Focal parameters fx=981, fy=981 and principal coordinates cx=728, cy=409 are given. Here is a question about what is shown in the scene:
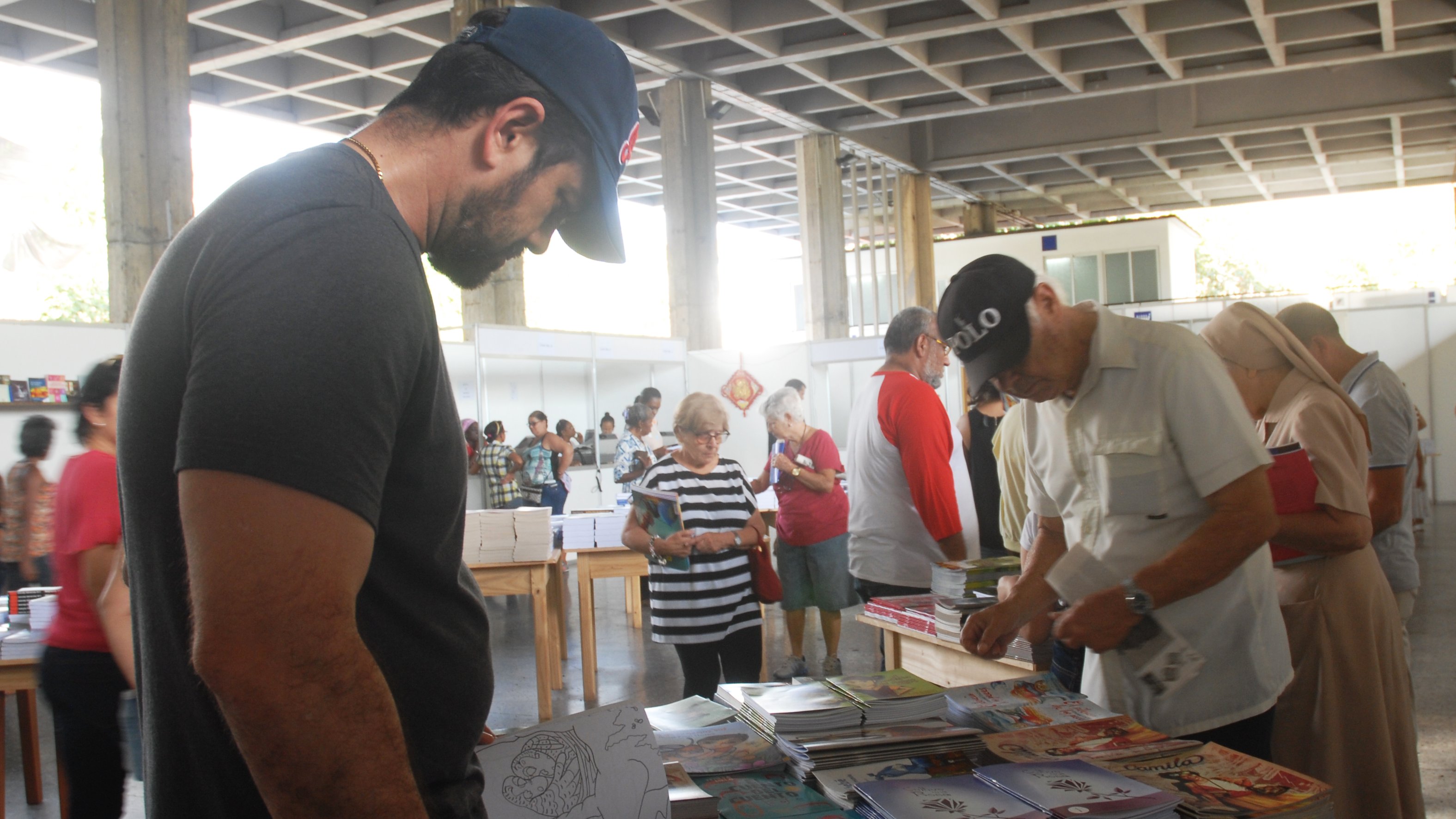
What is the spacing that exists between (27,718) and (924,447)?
3.94 m

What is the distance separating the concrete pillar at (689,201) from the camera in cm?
1278

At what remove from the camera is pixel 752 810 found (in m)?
1.45

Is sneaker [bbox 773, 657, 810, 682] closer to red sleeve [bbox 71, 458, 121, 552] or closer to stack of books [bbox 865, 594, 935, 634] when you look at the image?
stack of books [bbox 865, 594, 935, 634]

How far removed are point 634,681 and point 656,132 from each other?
11500mm

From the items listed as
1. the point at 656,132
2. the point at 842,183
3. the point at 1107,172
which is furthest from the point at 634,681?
the point at 1107,172

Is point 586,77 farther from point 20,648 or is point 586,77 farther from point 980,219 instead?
point 980,219

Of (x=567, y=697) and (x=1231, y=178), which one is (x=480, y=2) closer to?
(x=567, y=697)

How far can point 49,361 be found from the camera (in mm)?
6773

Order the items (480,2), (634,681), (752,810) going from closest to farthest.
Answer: (752,810) → (634,681) → (480,2)

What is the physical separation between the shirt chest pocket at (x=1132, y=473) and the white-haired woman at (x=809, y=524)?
3326 mm

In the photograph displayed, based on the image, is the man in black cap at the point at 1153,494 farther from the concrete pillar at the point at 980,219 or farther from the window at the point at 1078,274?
the concrete pillar at the point at 980,219

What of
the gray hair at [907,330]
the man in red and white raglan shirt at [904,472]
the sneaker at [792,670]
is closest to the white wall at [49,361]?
the sneaker at [792,670]

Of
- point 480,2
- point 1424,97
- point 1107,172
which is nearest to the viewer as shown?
point 480,2

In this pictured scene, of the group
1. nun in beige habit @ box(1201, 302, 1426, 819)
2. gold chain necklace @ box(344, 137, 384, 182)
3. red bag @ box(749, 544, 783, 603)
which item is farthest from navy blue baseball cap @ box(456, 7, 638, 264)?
red bag @ box(749, 544, 783, 603)
